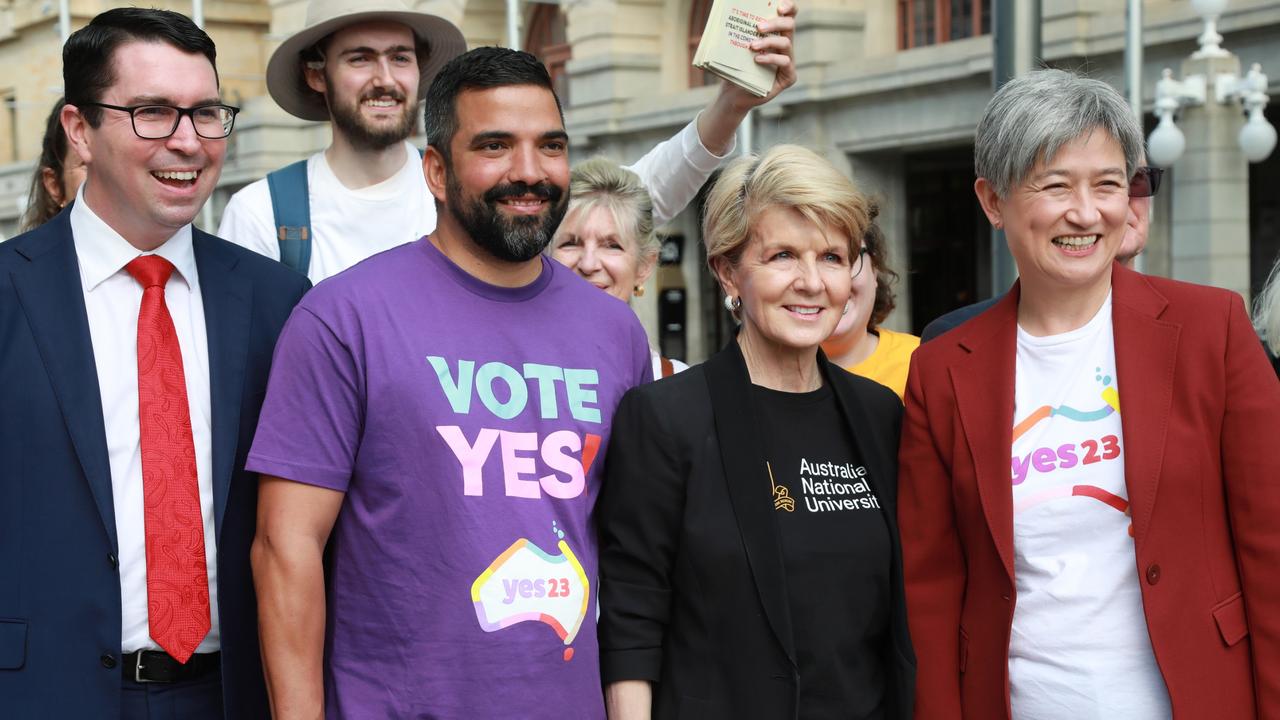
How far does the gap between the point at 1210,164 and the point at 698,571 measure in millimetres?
11598

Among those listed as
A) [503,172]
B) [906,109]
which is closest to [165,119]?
[503,172]

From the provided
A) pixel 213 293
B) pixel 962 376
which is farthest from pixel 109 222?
pixel 962 376

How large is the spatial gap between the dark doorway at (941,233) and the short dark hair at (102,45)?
1575cm

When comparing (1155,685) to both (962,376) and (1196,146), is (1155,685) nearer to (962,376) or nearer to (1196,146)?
(962,376)

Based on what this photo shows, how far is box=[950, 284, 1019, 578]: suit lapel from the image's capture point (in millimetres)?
3145

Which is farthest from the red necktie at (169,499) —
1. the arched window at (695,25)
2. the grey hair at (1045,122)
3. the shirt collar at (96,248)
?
the arched window at (695,25)

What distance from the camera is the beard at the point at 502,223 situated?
3.07 metres

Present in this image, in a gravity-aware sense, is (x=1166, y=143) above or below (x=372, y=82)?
above

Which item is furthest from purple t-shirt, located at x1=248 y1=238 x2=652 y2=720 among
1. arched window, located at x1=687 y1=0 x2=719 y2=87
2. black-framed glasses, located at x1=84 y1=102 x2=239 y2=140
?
arched window, located at x1=687 y1=0 x2=719 y2=87

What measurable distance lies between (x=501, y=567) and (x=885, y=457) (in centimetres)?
100

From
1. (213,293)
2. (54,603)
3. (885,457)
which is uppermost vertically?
(213,293)

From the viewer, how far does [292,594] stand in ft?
9.54

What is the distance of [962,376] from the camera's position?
3.35 metres

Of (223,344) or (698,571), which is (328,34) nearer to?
(223,344)
